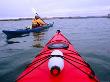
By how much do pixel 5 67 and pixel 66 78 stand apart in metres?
6.38

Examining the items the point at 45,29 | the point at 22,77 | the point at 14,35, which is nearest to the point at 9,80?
the point at 22,77

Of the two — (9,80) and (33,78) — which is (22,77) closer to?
(33,78)

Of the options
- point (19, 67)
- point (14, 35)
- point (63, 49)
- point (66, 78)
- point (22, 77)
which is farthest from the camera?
point (14, 35)

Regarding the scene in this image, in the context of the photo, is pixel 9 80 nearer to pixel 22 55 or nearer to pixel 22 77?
pixel 22 77

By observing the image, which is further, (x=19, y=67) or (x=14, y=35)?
(x=14, y=35)

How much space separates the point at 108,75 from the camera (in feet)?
30.3

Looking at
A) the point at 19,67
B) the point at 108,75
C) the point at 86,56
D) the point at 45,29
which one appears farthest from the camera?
the point at 45,29

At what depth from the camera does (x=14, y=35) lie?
79.3 ft

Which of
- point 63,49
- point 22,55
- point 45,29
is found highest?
point 63,49

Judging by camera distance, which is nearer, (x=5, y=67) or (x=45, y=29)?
(x=5, y=67)

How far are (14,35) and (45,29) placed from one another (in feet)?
28.6

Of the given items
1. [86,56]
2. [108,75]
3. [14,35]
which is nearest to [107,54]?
[86,56]

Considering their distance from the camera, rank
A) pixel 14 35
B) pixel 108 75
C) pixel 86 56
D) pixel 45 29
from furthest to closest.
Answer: pixel 45 29 → pixel 14 35 → pixel 86 56 → pixel 108 75

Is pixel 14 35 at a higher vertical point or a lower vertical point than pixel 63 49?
lower
